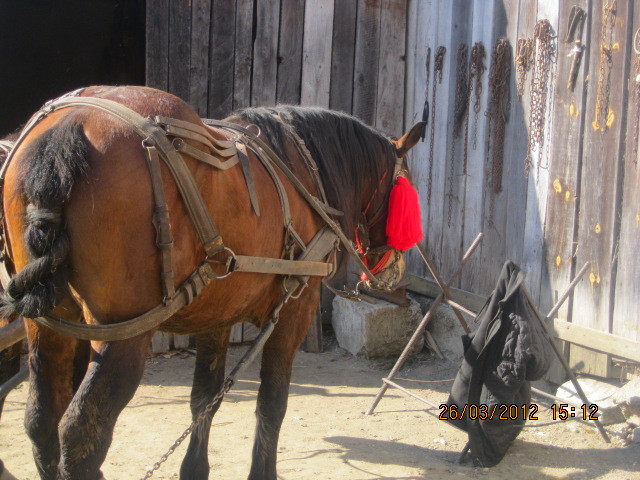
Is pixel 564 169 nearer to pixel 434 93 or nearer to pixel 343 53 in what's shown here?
pixel 434 93

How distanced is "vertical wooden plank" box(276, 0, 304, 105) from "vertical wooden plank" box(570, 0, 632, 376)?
2.74m

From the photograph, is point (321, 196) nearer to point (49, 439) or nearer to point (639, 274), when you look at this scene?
point (49, 439)

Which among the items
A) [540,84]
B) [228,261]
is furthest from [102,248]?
[540,84]

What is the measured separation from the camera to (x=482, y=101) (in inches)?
206

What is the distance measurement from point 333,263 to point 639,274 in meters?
2.06

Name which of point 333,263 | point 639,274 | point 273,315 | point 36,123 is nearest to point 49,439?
point 273,315

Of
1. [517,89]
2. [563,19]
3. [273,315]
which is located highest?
[563,19]

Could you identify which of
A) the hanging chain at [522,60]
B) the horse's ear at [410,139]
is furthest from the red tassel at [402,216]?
the hanging chain at [522,60]

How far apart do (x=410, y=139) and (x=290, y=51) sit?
2875 mm

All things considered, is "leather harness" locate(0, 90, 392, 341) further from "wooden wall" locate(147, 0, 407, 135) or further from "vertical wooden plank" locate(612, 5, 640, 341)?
"wooden wall" locate(147, 0, 407, 135)

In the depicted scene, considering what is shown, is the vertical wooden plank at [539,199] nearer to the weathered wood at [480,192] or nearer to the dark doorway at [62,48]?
the weathered wood at [480,192]

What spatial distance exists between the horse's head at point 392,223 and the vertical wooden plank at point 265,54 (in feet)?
8.47

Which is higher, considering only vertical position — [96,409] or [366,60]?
[366,60]

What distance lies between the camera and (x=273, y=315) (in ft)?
9.00
